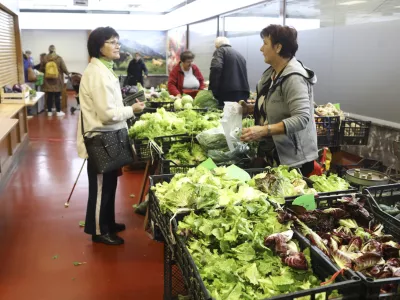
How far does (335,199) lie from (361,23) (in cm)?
329

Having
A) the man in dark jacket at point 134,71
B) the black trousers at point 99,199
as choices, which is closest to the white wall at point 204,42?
the man in dark jacket at point 134,71

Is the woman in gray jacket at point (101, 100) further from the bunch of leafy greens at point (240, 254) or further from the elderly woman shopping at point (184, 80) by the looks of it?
the elderly woman shopping at point (184, 80)

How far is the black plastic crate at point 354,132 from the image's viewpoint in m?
3.88

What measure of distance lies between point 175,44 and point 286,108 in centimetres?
1338

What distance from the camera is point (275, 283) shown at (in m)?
1.42

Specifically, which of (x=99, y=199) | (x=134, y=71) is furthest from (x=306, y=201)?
(x=134, y=71)

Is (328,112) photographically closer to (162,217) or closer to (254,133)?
(254,133)

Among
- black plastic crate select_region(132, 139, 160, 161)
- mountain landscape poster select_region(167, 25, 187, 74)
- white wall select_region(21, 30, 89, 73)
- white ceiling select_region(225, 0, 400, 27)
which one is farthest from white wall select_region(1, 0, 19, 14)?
white wall select_region(21, 30, 89, 73)

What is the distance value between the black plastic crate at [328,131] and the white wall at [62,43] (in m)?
15.3

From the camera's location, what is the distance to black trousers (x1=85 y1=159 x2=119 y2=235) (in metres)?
3.38

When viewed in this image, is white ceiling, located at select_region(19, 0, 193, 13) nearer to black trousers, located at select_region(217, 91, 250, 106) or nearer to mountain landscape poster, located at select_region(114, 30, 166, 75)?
mountain landscape poster, located at select_region(114, 30, 166, 75)

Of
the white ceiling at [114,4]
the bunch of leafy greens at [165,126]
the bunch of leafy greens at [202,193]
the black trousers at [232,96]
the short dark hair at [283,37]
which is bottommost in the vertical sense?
the bunch of leafy greens at [202,193]

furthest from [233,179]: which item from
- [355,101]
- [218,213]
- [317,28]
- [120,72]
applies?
[120,72]

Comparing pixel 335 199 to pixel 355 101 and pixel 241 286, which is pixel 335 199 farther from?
pixel 355 101
